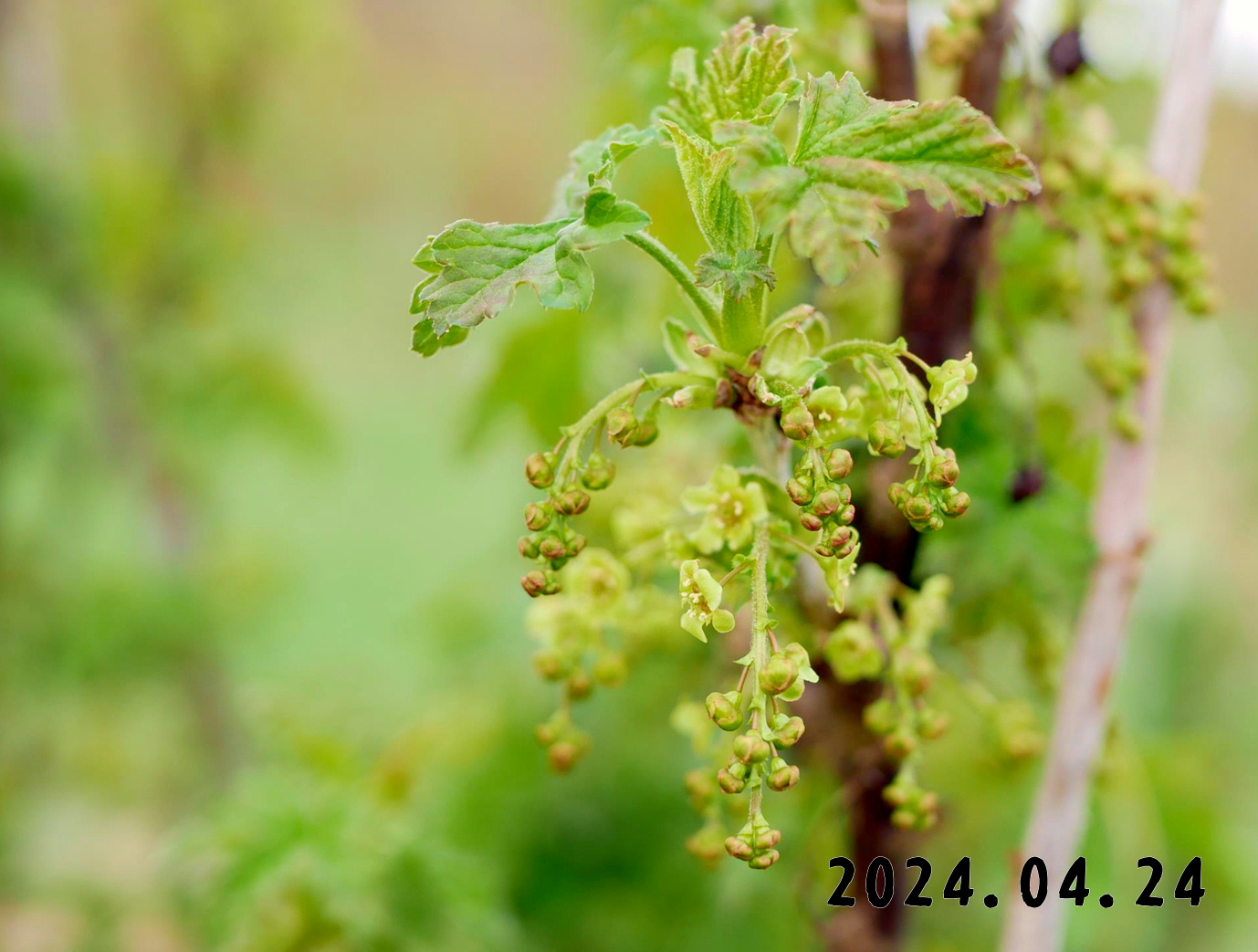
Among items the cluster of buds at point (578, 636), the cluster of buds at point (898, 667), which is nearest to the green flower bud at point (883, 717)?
the cluster of buds at point (898, 667)

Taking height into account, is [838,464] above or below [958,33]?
below

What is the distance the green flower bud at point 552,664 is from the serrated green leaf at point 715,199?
0.18 m

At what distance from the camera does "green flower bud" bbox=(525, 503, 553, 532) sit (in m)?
0.35

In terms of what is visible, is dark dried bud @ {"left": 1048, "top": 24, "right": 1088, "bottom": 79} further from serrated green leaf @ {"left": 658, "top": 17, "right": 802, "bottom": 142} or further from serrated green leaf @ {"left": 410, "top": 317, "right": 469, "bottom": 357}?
serrated green leaf @ {"left": 410, "top": 317, "right": 469, "bottom": 357}

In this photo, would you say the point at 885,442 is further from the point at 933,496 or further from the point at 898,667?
the point at 898,667

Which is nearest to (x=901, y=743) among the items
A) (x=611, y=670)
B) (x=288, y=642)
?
(x=611, y=670)

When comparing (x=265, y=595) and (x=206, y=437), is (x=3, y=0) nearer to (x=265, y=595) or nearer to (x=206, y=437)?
(x=206, y=437)

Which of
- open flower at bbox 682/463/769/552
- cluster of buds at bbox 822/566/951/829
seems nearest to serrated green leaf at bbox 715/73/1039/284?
open flower at bbox 682/463/769/552

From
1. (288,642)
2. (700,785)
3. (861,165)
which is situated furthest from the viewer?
(288,642)

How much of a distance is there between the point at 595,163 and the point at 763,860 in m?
0.24

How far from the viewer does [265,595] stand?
162 cm

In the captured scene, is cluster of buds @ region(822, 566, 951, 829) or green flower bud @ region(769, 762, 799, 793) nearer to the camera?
green flower bud @ region(769, 762, 799, 793)

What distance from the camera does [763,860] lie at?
0.32m

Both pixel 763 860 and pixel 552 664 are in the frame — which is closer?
pixel 763 860
